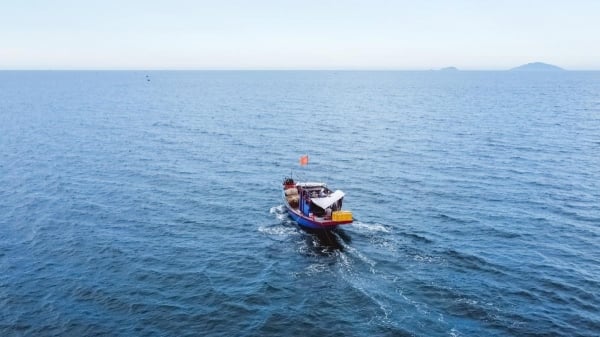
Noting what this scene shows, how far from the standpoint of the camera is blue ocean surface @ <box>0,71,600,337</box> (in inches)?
1661

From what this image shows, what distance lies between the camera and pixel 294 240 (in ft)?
195

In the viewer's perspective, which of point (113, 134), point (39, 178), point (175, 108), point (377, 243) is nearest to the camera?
point (377, 243)

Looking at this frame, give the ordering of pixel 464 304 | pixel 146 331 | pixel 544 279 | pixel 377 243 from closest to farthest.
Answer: pixel 146 331 < pixel 464 304 < pixel 544 279 < pixel 377 243

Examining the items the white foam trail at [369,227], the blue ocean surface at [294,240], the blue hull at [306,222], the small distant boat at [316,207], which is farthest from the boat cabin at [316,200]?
the white foam trail at [369,227]

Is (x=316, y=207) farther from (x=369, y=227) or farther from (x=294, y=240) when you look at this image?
(x=369, y=227)

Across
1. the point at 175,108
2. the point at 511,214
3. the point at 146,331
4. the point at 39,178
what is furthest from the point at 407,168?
the point at 175,108

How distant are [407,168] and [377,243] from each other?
3632 cm

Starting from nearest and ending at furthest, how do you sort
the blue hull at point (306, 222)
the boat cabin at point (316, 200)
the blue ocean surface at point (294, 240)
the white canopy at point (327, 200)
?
the blue ocean surface at point (294, 240) < the blue hull at point (306, 222) < the white canopy at point (327, 200) < the boat cabin at point (316, 200)

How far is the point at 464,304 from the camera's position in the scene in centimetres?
4338

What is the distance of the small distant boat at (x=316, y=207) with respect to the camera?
58.9 meters

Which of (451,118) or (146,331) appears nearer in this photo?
(146,331)

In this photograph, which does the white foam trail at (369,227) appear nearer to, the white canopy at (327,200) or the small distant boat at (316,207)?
the small distant boat at (316,207)

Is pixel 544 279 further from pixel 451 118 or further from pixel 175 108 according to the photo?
pixel 175 108

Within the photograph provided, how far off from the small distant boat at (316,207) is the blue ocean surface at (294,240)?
2.05 m
